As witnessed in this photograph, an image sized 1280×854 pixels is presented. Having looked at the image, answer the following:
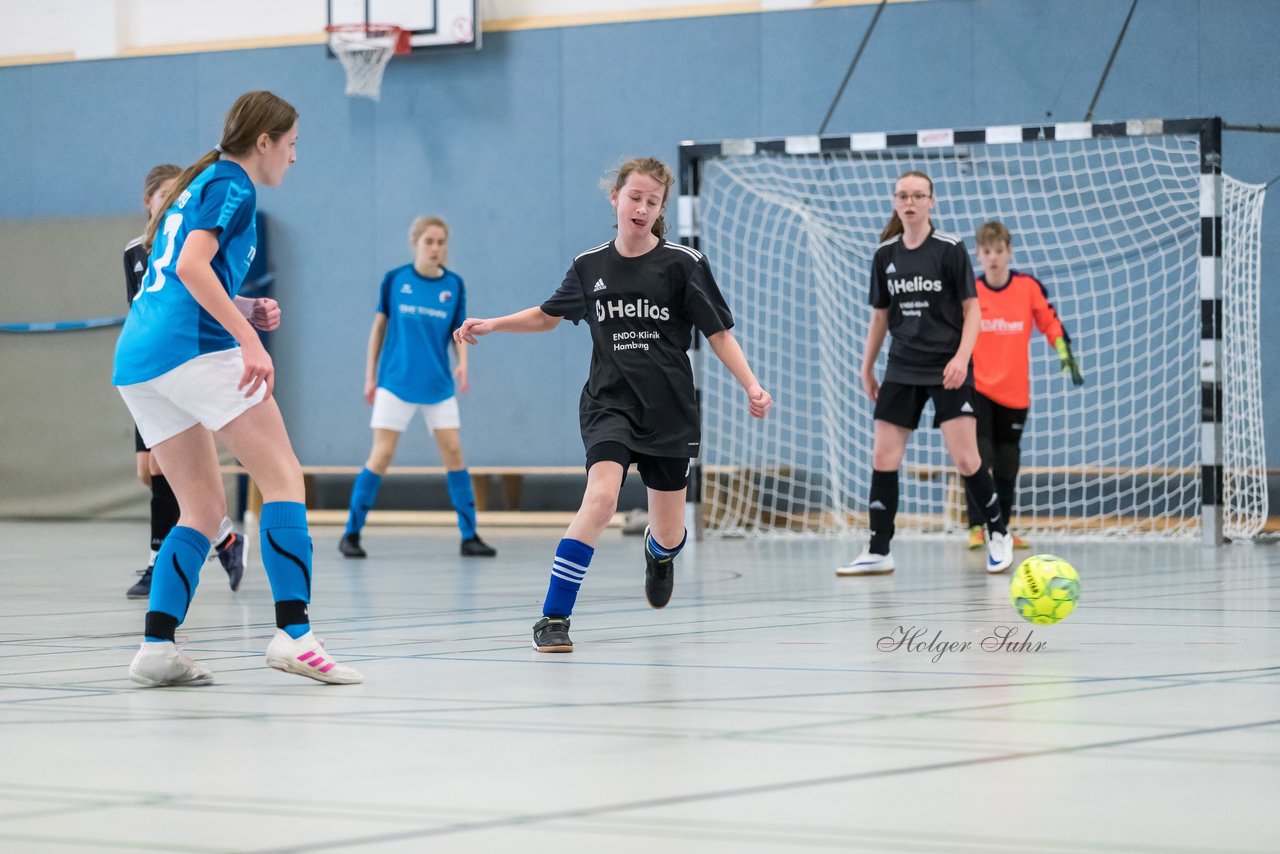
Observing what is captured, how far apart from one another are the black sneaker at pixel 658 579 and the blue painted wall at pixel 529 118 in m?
7.39

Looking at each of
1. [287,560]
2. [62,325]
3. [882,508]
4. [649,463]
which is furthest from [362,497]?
[62,325]

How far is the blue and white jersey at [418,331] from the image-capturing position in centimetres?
962

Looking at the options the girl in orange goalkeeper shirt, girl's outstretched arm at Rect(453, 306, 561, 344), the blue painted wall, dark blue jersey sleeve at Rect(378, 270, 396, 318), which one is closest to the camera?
girl's outstretched arm at Rect(453, 306, 561, 344)

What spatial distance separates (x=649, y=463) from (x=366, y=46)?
9.38 metres

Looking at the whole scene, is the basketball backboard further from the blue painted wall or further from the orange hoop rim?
the blue painted wall

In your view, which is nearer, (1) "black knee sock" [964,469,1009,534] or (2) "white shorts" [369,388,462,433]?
(1) "black knee sock" [964,469,1009,534]

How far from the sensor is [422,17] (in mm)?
13828

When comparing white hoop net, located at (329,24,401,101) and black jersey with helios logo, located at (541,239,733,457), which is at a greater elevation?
white hoop net, located at (329,24,401,101)

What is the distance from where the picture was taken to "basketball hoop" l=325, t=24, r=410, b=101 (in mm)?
13734

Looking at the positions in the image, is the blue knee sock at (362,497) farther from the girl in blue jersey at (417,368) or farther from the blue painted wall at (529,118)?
the blue painted wall at (529,118)

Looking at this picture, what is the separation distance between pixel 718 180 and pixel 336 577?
21.2 feet

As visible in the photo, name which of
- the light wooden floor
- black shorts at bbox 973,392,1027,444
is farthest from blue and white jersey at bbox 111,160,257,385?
black shorts at bbox 973,392,1027,444

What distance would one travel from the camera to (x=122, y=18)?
15164mm

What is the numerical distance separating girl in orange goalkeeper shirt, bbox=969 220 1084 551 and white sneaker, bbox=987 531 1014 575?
1913 mm
